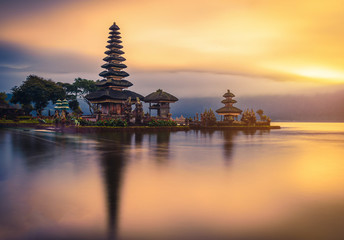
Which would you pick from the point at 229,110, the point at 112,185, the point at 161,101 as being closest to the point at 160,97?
the point at 161,101

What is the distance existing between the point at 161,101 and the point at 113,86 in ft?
32.4

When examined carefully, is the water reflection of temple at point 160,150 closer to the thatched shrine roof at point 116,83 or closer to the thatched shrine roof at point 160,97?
the thatched shrine roof at point 160,97

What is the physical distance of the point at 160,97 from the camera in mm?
50938

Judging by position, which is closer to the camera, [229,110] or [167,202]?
[167,202]

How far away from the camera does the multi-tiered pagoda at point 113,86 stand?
4944cm

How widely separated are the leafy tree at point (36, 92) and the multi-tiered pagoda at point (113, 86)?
12117mm

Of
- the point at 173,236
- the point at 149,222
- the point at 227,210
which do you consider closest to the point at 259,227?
the point at 227,210

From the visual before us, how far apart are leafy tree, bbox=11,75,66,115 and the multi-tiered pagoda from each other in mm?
12117

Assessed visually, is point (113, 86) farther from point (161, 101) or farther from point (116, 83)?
point (161, 101)

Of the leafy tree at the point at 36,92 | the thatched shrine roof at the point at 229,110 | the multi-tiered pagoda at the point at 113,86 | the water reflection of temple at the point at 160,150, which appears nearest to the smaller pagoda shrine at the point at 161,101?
the multi-tiered pagoda at the point at 113,86

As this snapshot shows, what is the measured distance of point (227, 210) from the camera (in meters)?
5.31

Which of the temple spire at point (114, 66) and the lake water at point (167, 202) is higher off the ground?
the temple spire at point (114, 66)

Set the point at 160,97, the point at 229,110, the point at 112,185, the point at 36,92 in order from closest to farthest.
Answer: the point at 112,185 < the point at 160,97 < the point at 36,92 < the point at 229,110

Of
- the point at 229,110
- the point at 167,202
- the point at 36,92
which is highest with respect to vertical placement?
the point at 36,92
